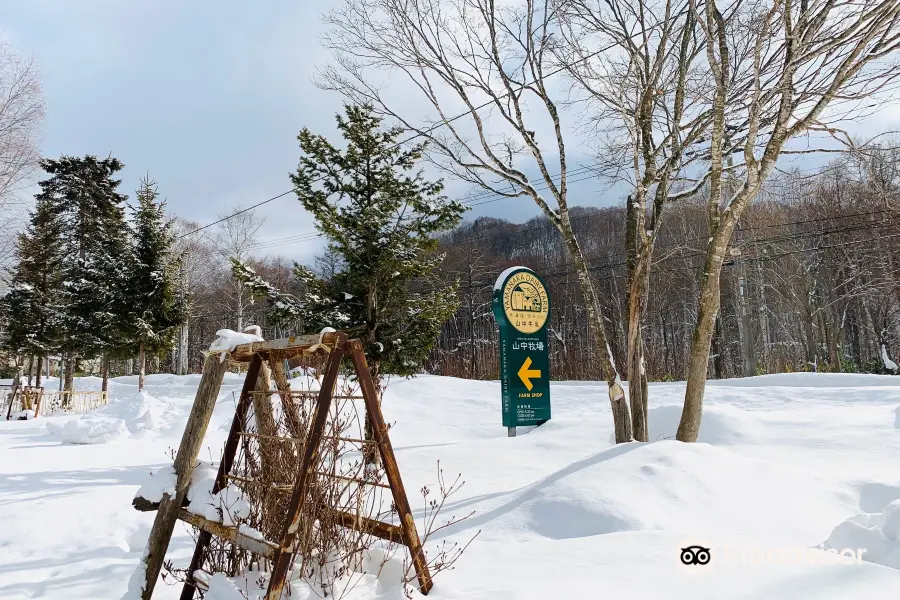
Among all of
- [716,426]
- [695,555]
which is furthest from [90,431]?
[695,555]

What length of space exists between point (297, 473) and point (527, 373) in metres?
7.19

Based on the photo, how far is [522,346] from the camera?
9500 millimetres

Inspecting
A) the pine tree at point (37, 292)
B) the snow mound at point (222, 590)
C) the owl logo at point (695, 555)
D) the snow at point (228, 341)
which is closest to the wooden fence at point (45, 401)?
the pine tree at point (37, 292)

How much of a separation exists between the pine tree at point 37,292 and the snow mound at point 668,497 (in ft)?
76.2

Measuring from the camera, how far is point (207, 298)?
139ft

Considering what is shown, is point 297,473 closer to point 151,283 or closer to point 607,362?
point 607,362

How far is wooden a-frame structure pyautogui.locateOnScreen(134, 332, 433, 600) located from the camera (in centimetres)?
264

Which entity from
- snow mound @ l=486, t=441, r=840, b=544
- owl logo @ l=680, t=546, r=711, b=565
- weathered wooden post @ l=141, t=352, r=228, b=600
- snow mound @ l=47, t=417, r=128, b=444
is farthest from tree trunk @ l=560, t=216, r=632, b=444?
snow mound @ l=47, t=417, r=128, b=444

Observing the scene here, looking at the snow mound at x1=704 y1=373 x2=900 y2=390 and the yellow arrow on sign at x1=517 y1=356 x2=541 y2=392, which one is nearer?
the yellow arrow on sign at x1=517 y1=356 x2=541 y2=392

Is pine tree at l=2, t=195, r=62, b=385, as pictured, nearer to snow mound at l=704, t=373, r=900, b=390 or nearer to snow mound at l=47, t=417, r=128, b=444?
snow mound at l=47, t=417, r=128, b=444

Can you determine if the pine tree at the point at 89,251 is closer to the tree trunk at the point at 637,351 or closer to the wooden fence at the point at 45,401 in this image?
the wooden fence at the point at 45,401

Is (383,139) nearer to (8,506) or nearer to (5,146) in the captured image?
(8,506)

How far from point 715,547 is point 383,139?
8.10 meters

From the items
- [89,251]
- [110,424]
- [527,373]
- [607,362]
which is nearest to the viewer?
[607,362]
